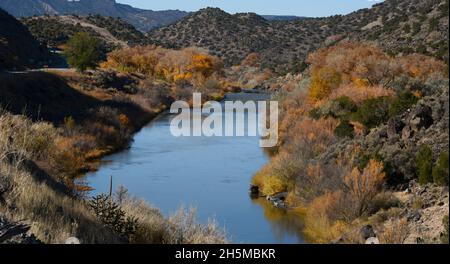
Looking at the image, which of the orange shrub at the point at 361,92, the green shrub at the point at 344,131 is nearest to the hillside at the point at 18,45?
the orange shrub at the point at 361,92

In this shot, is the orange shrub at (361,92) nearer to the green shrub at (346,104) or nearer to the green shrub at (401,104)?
the green shrub at (346,104)

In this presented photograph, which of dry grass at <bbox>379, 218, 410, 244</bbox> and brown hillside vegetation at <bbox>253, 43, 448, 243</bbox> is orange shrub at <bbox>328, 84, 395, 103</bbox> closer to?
brown hillside vegetation at <bbox>253, 43, 448, 243</bbox>

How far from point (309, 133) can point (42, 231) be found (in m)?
23.0

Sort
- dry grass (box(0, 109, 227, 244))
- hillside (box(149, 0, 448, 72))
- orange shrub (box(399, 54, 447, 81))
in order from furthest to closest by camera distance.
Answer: hillside (box(149, 0, 448, 72)) → orange shrub (box(399, 54, 447, 81)) → dry grass (box(0, 109, 227, 244))

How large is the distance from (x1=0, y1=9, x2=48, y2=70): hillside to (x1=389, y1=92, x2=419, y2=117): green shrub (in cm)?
4254

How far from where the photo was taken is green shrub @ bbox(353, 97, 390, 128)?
2952 centimetres

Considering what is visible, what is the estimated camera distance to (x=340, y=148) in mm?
26781

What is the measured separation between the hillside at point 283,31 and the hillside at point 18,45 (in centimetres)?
3353

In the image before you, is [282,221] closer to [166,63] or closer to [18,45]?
[18,45]

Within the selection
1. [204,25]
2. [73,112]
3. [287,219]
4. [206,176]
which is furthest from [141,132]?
[204,25]

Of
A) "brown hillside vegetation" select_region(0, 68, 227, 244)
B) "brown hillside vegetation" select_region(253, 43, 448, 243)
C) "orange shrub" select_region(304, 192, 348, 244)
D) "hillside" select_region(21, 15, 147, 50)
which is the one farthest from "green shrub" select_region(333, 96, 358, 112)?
"hillside" select_region(21, 15, 147, 50)

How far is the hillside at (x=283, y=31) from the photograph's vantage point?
7444 cm

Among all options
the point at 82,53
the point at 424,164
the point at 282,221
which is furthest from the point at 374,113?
the point at 82,53
